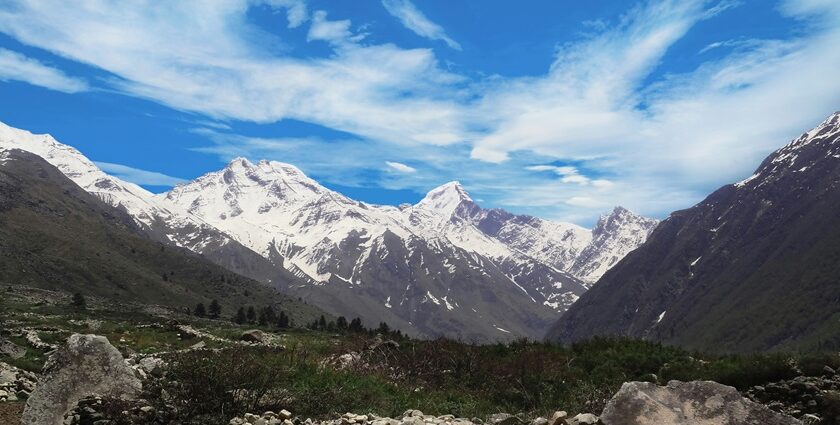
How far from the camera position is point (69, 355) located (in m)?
16.0

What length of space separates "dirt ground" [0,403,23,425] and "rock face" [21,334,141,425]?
246cm

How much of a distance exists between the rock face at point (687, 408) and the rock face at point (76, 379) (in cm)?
1241

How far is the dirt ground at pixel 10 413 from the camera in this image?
16.8 meters

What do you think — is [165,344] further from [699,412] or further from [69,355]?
[699,412]

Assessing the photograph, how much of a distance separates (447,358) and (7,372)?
17482 millimetres

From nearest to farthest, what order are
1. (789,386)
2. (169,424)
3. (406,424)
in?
(406,424), (169,424), (789,386)

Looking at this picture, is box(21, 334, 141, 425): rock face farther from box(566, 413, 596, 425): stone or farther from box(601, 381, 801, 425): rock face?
box(601, 381, 801, 425): rock face

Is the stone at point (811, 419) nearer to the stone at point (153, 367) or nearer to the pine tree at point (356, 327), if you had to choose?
the stone at point (153, 367)

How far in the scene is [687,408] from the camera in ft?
39.8

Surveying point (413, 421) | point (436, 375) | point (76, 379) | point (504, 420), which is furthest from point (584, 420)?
point (76, 379)

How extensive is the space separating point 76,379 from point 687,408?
49.7ft

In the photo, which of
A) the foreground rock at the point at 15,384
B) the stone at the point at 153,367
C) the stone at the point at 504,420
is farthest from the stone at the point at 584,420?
the foreground rock at the point at 15,384

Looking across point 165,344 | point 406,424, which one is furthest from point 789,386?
point 165,344

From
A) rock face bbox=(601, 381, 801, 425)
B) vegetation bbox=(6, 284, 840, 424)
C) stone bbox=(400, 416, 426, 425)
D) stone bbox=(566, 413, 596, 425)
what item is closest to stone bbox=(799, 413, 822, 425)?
rock face bbox=(601, 381, 801, 425)
